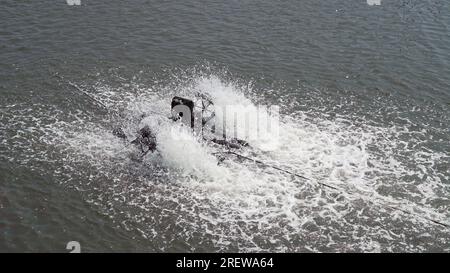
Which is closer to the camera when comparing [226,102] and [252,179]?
[252,179]

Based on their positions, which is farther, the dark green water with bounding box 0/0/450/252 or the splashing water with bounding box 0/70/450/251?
the dark green water with bounding box 0/0/450/252

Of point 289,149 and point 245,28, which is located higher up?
point 245,28

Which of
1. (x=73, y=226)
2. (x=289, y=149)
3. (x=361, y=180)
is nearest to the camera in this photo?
(x=73, y=226)

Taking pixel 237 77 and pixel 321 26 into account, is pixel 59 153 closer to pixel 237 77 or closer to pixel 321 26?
pixel 237 77

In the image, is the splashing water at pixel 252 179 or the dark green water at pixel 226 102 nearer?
the splashing water at pixel 252 179

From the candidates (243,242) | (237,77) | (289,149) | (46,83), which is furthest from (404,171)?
(46,83)

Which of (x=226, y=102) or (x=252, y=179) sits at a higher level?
(x=226, y=102)
